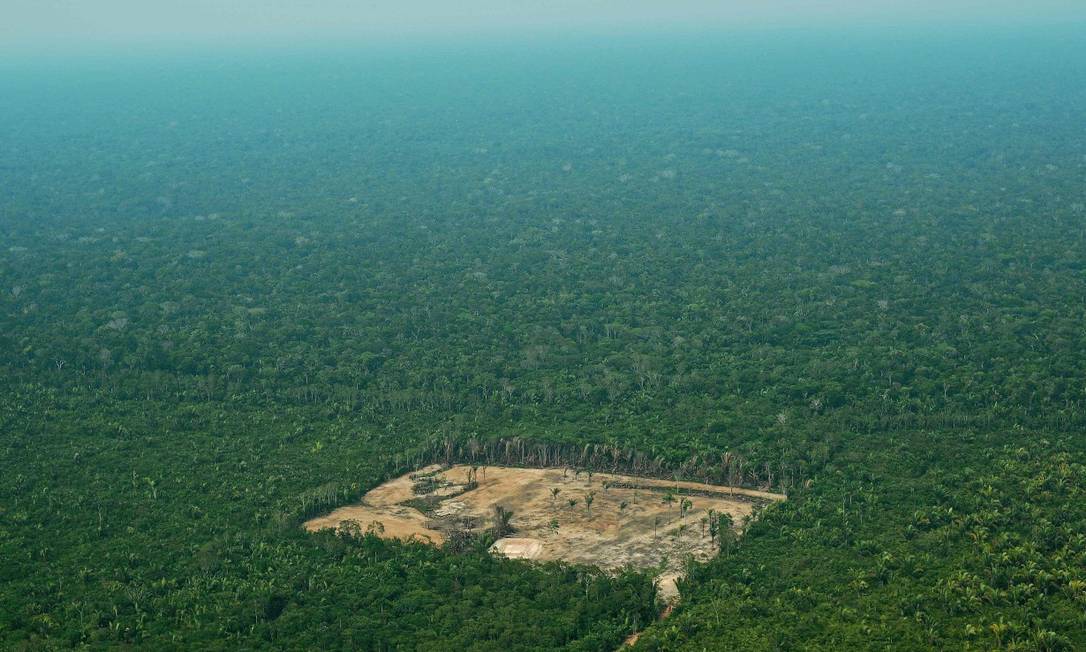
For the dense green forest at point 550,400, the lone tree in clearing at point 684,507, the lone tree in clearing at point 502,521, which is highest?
the dense green forest at point 550,400

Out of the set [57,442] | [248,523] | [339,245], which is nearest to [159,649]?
[248,523]

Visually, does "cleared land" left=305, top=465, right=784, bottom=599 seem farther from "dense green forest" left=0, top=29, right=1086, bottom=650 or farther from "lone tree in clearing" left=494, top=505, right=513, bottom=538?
"dense green forest" left=0, top=29, right=1086, bottom=650

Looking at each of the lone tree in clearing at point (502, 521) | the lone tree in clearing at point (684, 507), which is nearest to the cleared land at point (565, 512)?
the lone tree in clearing at point (684, 507)

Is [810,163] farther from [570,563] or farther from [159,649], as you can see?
[159,649]

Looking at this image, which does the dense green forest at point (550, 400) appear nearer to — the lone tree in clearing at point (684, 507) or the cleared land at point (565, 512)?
the cleared land at point (565, 512)

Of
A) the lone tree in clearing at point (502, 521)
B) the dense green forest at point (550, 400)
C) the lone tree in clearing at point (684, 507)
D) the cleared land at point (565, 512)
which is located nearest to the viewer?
the dense green forest at point (550, 400)
